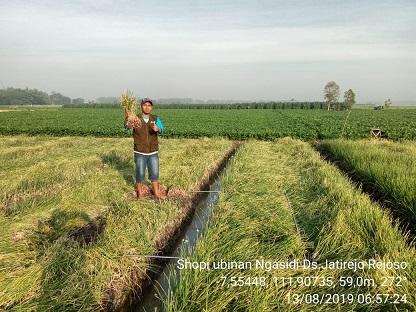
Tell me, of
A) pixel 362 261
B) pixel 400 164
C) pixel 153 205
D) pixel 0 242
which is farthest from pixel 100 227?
pixel 400 164

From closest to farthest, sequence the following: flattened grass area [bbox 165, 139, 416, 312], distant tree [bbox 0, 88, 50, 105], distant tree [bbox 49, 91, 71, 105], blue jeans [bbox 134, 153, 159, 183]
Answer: flattened grass area [bbox 165, 139, 416, 312] < blue jeans [bbox 134, 153, 159, 183] < distant tree [bbox 0, 88, 50, 105] < distant tree [bbox 49, 91, 71, 105]

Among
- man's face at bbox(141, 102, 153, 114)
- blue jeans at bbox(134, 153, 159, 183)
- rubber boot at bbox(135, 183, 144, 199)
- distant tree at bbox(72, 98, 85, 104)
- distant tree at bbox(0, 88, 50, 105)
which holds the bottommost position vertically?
distant tree at bbox(72, 98, 85, 104)

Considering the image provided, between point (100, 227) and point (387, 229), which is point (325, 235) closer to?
point (387, 229)

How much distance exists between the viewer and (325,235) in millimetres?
4449

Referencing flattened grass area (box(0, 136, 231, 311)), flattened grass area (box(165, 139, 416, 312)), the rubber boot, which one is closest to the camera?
flattened grass area (box(165, 139, 416, 312))

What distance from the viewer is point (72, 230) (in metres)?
5.18

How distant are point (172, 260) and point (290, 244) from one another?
161cm

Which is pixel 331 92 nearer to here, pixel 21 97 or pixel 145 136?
pixel 145 136

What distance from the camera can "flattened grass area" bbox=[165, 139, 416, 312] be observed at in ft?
10.3

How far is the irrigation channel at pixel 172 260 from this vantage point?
12.3ft

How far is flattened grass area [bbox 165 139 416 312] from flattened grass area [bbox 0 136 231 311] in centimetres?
80

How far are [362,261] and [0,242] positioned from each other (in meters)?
4.22

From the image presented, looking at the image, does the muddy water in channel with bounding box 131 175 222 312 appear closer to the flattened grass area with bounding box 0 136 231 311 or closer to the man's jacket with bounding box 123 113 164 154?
the flattened grass area with bounding box 0 136 231 311

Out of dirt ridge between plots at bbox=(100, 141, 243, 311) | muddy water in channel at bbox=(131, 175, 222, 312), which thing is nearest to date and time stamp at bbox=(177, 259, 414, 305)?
muddy water in channel at bbox=(131, 175, 222, 312)
